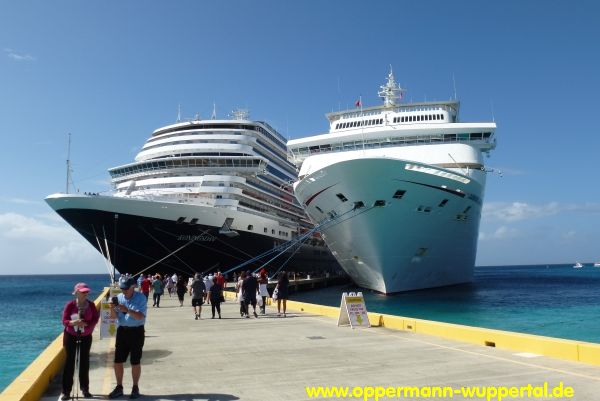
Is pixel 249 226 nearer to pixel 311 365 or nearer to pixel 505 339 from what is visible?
pixel 505 339

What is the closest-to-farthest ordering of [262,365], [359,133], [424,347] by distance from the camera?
[262,365] < [424,347] < [359,133]

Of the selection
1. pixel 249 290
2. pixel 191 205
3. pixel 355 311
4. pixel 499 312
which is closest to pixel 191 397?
pixel 355 311

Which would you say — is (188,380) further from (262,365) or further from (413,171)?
(413,171)

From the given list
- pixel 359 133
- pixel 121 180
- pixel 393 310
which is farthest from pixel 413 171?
pixel 121 180

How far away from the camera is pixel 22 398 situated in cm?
536

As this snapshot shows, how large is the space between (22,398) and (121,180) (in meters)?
40.1

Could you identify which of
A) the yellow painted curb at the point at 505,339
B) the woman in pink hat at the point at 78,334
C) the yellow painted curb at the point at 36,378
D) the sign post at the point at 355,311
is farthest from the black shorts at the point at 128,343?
the sign post at the point at 355,311

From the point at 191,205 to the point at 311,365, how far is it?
2887 cm

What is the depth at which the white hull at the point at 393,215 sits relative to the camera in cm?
2342

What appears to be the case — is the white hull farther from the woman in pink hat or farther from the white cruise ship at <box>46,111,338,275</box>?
the woman in pink hat

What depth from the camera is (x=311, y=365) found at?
760cm

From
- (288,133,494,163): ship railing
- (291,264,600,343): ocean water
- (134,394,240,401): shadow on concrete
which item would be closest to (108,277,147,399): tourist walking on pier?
(134,394,240,401): shadow on concrete

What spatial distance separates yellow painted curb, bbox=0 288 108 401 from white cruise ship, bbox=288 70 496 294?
1684cm

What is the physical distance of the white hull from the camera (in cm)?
2342
